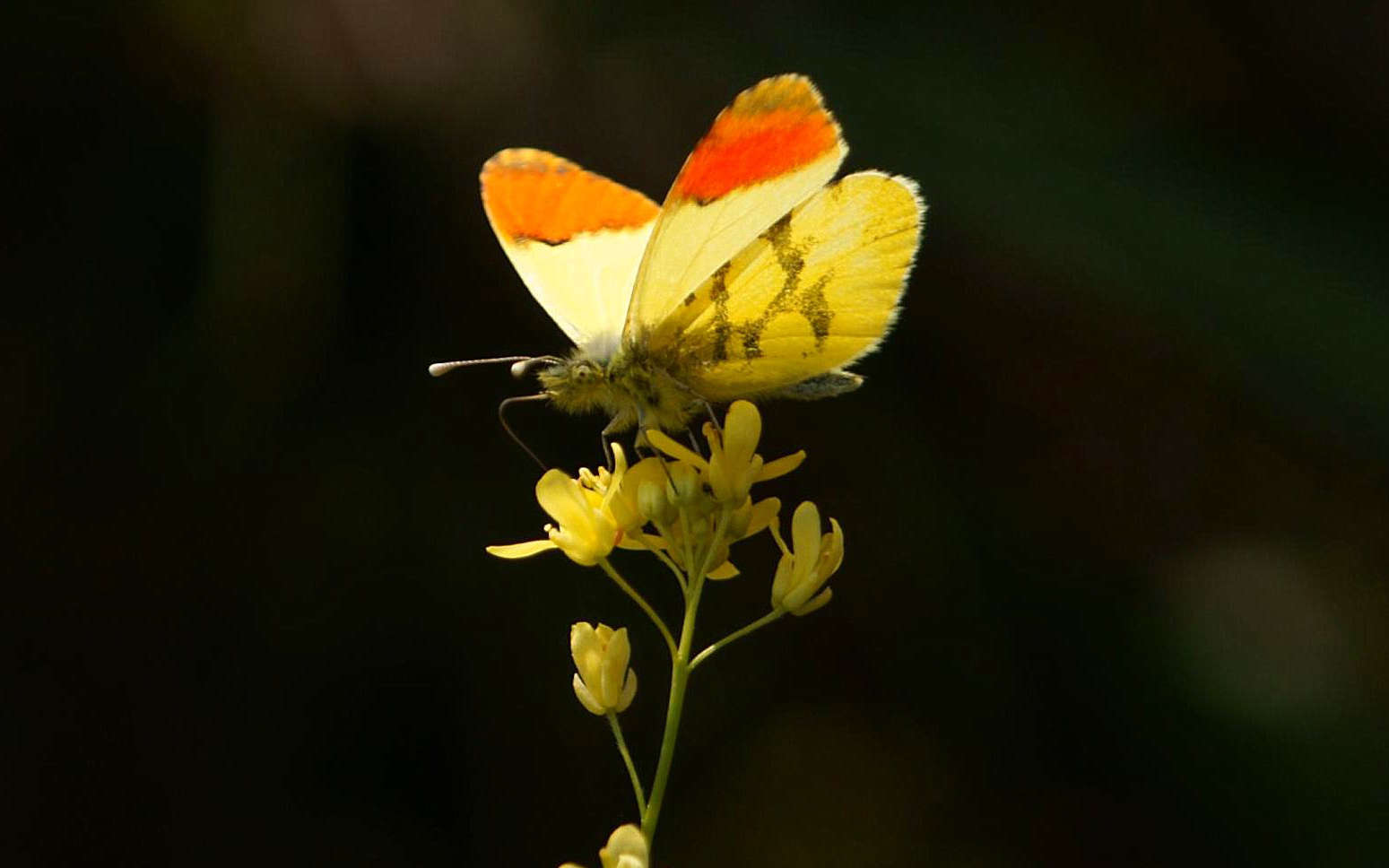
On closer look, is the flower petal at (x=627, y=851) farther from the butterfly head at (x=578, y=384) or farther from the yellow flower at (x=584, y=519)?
the butterfly head at (x=578, y=384)

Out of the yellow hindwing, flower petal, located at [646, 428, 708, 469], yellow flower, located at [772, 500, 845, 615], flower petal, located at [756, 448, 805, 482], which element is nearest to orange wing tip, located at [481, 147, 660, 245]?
the yellow hindwing

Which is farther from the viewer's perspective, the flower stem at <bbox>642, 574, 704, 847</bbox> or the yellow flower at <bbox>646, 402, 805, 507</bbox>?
the yellow flower at <bbox>646, 402, 805, 507</bbox>

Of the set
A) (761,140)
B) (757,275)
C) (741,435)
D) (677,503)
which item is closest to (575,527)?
(677,503)

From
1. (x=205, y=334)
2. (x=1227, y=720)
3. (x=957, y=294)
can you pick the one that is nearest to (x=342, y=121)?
(x=205, y=334)

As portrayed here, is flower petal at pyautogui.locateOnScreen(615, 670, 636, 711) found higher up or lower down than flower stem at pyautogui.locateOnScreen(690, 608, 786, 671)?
lower down

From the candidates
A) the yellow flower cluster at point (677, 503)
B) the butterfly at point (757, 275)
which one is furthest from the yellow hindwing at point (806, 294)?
the yellow flower cluster at point (677, 503)

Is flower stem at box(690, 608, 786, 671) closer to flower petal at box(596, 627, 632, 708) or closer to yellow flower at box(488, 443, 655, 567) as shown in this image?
flower petal at box(596, 627, 632, 708)
